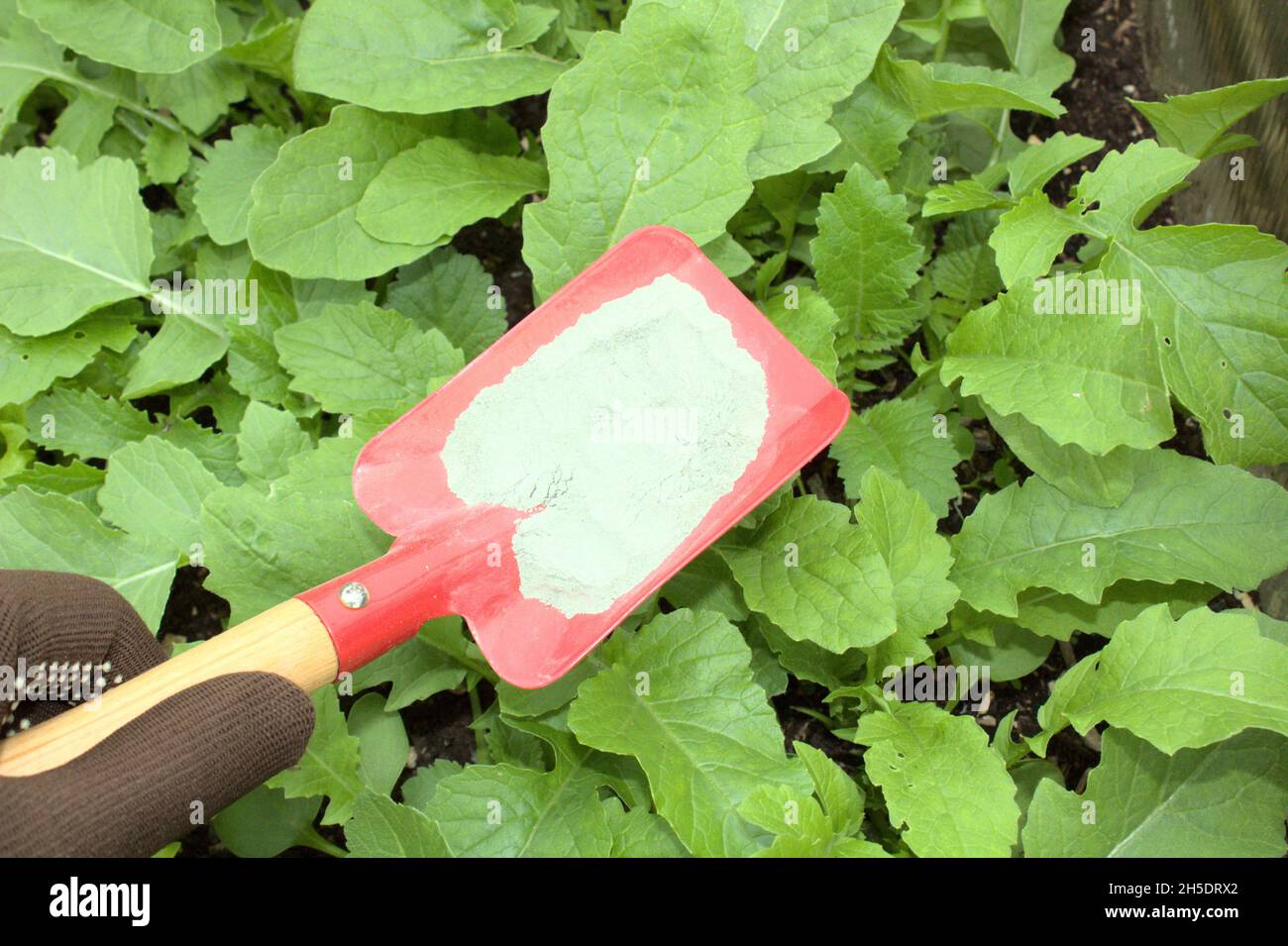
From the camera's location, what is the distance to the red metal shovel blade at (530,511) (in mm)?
1301

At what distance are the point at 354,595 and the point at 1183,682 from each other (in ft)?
2.92

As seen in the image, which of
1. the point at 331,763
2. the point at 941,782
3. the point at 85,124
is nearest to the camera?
the point at 941,782

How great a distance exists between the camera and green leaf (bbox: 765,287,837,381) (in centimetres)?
146

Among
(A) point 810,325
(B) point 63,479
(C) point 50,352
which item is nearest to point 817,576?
(A) point 810,325

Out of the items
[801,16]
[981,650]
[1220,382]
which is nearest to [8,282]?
[801,16]

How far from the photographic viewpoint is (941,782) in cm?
129

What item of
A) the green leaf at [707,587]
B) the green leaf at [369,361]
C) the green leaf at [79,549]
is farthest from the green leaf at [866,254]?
the green leaf at [79,549]

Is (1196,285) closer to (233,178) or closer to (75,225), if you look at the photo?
(233,178)

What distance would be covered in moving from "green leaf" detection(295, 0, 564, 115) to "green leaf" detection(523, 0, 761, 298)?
169 millimetres

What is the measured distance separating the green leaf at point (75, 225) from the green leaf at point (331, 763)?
0.71 metres

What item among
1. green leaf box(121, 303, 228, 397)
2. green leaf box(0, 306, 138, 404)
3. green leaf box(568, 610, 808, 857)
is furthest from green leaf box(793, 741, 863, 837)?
green leaf box(0, 306, 138, 404)

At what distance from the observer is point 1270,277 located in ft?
4.55
